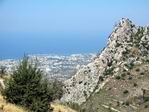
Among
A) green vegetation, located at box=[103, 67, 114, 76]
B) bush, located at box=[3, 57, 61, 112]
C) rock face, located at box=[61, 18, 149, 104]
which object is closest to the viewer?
bush, located at box=[3, 57, 61, 112]

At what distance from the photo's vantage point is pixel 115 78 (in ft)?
256

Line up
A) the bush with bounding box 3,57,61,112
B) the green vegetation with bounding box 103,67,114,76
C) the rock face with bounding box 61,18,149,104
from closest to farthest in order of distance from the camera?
the bush with bounding box 3,57,61,112
the rock face with bounding box 61,18,149,104
the green vegetation with bounding box 103,67,114,76

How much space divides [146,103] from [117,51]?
20807 millimetres

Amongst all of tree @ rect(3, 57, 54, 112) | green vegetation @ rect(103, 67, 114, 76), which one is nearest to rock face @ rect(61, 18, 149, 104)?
green vegetation @ rect(103, 67, 114, 76)

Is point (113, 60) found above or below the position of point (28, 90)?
above

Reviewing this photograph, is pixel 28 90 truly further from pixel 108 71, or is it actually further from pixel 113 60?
pixel 113 60

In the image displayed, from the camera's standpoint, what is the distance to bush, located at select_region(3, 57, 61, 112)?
2145cm

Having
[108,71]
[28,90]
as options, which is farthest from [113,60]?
[28,90]

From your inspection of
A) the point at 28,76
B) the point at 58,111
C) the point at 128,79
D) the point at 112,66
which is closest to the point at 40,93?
the point at 28,76

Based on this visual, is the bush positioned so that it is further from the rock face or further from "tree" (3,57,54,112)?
the rock face

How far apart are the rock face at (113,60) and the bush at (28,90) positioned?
5392cm

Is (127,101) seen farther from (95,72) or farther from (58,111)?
(58,111)

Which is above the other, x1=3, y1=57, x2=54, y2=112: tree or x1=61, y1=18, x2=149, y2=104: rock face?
x1=61, y1=18, x2=149, y2=104: rock face

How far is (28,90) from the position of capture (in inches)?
853
